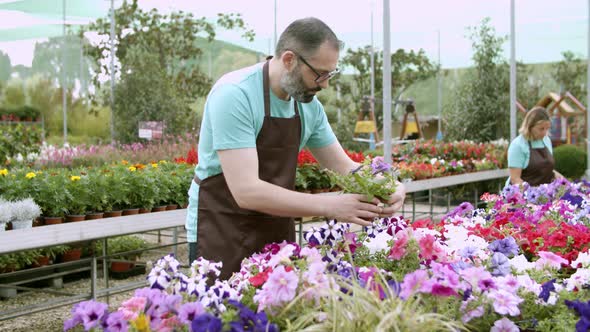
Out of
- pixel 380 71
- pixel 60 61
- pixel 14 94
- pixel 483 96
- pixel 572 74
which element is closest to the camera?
pixel 60 61

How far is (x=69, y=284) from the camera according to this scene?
5883 mm

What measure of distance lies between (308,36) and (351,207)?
1.67 ft

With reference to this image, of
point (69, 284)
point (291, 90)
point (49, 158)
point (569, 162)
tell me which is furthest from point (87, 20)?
point (291, 90)

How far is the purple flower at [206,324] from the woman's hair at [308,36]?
942 millimetres

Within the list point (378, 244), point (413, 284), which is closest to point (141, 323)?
point (413, 284)

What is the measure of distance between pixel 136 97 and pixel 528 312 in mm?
9503

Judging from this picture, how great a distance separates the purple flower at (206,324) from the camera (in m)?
1.29

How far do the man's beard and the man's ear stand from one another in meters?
0.02

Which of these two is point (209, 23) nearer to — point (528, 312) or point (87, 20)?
point (87, 20)

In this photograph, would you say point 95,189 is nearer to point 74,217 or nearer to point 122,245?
point 74,217

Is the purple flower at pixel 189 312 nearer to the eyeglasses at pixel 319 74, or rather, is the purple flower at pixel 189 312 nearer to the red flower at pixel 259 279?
the red flower at pixel 259 279

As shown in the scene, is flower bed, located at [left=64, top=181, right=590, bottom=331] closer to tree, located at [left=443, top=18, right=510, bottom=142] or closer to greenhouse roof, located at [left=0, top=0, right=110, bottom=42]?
greenhouse roof, located at [left=0, top=0, right=110, bottom=42]

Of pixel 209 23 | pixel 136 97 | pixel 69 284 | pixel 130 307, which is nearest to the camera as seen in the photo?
pixel 130 307

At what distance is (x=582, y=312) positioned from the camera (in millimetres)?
1467
